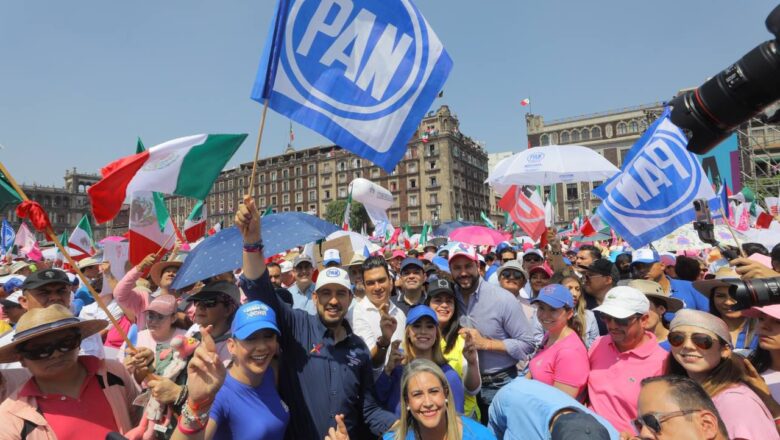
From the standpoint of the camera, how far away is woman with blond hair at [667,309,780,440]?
79.6 inches

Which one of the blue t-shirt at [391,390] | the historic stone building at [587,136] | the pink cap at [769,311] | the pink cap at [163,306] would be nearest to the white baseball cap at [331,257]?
the pink cap at [163,306]

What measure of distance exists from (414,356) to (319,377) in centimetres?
68

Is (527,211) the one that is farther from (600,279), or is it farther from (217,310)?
(217,310)

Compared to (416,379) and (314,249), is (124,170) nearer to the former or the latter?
(416,379)

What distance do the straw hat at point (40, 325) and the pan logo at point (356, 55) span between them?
1.94m

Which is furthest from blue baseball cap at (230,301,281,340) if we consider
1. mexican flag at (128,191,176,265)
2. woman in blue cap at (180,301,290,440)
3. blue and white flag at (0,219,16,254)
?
blue and white flag at (0,219,16,254)

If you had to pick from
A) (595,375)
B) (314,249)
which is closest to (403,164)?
(314,249)

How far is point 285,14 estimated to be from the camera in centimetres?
302

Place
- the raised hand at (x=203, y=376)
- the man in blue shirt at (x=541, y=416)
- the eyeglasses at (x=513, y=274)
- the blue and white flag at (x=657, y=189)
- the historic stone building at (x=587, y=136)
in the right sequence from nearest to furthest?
the man in blue shirt at (x=541, y=416) < the raised hand at (x=203, y=376) < the eyeglasses at (x=513, y=274) < the blue and white flag at (x=657, y=189) < the historic stone building at (x=587, y=136)

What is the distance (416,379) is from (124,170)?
3.26 metres

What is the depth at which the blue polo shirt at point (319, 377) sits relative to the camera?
8.49 ft

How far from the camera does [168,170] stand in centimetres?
430

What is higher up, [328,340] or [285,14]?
[285,14]

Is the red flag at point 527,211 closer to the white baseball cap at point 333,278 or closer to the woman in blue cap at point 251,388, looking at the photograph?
the white baseball cap at point 333,278
